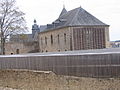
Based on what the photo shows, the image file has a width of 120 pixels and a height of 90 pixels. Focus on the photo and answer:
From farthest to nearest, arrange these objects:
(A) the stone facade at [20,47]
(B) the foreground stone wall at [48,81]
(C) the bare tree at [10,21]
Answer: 1. (A) the stone facade at [20,47]
2. (C) the bare tree at [10,21]
3. (B) the foreground stone wall at [48,81]

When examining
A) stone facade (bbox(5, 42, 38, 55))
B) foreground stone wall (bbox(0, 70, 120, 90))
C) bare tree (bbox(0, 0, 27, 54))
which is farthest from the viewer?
stone facade (bbox(5, 42, 38, 55))

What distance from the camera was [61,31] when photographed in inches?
1759

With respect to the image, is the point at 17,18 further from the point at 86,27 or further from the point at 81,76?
the point at 81,76

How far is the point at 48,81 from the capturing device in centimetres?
1759

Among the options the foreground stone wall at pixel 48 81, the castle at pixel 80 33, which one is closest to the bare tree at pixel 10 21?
the castle at pixel 80 33

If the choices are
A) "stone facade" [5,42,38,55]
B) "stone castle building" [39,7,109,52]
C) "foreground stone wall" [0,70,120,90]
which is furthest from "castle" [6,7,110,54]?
"foreground stone wall" [0,70,120,90]

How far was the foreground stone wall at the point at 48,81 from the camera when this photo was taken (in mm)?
15266

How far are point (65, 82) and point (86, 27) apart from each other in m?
25.1

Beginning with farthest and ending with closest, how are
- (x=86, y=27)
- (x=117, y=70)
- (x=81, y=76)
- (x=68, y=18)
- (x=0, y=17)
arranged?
1. (x=68, y=18)
2. (x=86, y=27)
3. (x=0, y=17)
4. (x=81, y=76)
5. (x=117, y=70)

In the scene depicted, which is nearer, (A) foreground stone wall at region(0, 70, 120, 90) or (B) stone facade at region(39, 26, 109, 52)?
(A) foreground stone wall at region(0, 70, 120, 90)

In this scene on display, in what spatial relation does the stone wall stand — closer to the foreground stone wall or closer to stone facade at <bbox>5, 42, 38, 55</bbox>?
stone facade at <bbox>5, 42, 38, 55</bbox>

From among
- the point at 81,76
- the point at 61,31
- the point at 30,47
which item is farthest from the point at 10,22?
the point at 81,76

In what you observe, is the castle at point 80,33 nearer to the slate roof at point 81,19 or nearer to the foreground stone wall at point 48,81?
the slate roof at point 81,19

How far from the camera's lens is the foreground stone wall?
15266mm
